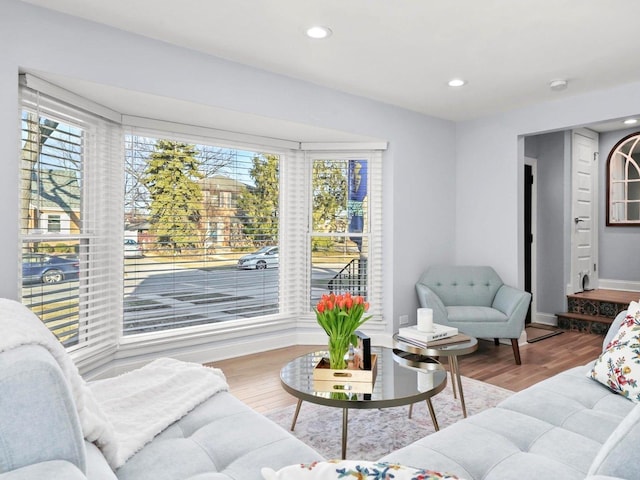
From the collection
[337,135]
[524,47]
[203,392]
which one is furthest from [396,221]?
[203,392]

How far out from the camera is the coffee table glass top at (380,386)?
199 cm

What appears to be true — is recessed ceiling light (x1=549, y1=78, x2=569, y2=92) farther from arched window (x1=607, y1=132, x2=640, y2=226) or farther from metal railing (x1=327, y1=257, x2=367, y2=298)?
arched window (x1=607, y1=132, x2=640, y2=226)

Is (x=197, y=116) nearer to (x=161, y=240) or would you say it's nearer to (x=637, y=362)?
(x=161, y=240)

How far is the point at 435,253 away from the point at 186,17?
3.29 m

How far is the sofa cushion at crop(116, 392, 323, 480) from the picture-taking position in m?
1.33

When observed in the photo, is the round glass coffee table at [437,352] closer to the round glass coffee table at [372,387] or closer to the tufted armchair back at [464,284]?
the round glass coffee table at [372,387]

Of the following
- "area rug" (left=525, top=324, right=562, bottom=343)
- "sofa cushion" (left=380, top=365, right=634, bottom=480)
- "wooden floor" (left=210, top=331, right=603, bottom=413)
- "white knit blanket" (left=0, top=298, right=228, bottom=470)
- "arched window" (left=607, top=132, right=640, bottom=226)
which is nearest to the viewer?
"white knit blanket" (left=0, top=298, right=228, bottom=470)

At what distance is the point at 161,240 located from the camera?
3680 mm

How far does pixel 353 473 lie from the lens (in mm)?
891

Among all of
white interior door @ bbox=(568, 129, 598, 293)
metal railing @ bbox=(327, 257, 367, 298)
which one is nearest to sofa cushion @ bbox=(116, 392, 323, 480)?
metal railing @ bbox=(327, 257, 367, 298)

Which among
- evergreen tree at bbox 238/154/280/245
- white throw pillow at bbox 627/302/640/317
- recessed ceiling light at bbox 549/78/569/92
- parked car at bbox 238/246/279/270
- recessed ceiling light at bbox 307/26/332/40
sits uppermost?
recessed ceiling light at bbox 307/26/332/40

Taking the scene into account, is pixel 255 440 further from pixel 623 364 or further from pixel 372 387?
pixel 623 364

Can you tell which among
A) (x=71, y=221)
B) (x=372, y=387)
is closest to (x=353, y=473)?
(x=372, y=387)

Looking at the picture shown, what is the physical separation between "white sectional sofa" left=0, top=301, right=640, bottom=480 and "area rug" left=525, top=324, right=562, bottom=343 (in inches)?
115
